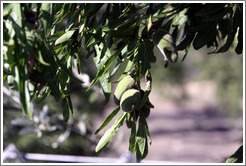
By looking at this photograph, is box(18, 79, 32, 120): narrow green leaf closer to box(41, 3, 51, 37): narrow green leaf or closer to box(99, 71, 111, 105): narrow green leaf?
box(41, 3, 51, 37): narrow green leaf

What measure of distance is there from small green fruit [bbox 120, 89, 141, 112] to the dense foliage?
0.02 metres

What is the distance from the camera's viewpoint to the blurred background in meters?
2.22

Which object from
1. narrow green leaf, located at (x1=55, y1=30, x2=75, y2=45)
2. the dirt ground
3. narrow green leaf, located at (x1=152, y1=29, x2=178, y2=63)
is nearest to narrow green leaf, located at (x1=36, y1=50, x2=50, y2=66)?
narrow green leaf, located at (x1=55, y1=30, x2=75, y2=45)

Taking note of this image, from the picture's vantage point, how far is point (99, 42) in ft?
2.21

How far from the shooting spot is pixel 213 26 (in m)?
0.82

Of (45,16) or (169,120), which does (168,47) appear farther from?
A: (169,120)

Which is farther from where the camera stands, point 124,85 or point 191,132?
point 191,132

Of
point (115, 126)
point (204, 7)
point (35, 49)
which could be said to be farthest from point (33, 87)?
point (204, 7)

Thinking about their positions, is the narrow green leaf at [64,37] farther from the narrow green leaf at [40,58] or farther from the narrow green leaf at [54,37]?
the narrow green leaf at [40,58]

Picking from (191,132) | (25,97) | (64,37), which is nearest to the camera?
(25,97)

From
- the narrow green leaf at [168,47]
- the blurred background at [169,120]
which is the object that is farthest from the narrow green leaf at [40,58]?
the blurred background at [169,120]

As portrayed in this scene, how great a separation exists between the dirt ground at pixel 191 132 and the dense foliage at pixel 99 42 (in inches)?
181

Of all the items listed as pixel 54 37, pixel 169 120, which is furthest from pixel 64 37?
Answer: pixel 169 120

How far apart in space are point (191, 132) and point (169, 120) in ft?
3.97
